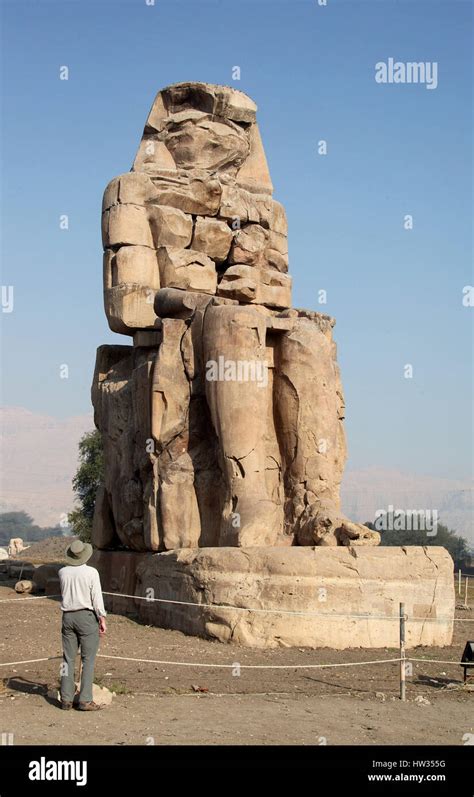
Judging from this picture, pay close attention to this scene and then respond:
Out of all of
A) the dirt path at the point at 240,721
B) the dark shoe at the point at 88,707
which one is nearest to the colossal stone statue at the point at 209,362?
the dirt path at the point at 240,721

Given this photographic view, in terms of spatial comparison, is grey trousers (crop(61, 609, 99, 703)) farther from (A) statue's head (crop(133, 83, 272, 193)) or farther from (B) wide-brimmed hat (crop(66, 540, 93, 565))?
(A) statue's head (crop(133, 83, 272, 193))

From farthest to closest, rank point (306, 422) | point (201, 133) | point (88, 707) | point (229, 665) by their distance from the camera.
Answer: point (201, 133) → point (306, 422) → point (229, 665) → point (88, 707)

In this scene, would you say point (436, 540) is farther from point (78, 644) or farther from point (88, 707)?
point (88, 707)

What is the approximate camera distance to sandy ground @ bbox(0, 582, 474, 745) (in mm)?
4781

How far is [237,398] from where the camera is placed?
8.16 metres

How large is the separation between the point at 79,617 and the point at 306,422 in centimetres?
361

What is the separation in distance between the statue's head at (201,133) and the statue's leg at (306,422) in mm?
2435

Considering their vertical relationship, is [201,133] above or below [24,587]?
above

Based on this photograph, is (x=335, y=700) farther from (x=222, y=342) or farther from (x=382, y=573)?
(x=222, y=342)

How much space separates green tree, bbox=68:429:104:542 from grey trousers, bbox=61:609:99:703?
2239 cm

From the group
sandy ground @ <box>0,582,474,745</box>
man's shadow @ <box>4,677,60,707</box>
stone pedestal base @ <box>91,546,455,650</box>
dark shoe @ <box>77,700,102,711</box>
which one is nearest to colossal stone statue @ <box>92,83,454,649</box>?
stone pedestal base @ <box>91,546,455,650</box>

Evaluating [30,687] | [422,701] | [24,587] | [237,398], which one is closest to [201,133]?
[237,398]

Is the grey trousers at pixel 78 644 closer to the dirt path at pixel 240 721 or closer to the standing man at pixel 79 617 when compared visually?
the standing man at pixel 79 617
